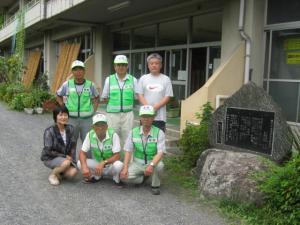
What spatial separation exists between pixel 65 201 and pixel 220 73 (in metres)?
4.44

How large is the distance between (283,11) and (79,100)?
4877 mm

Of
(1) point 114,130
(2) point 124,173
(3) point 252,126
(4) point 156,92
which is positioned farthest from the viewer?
(1) point 114,130

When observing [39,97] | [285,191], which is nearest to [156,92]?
[285,191]

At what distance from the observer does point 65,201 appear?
4500 millimetres

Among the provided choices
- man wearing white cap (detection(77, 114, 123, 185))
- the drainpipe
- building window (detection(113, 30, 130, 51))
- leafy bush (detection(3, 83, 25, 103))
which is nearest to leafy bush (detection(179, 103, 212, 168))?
man wearing white cap (detection(77, 114, 123, 185))

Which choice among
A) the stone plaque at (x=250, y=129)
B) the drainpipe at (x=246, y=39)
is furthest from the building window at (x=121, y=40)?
the stone plaque at (x=250, y=129)

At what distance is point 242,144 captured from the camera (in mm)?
5082

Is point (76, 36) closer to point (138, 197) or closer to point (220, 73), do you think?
point (220, 73)

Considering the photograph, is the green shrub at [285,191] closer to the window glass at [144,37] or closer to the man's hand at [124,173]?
the man's hand at [124,173]

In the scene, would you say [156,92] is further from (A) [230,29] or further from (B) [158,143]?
(A) [230,29]

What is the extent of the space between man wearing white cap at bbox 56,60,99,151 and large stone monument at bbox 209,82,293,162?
74.0 inches

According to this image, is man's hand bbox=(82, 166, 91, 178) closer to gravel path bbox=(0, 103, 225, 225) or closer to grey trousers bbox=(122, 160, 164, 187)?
gravel path bbox=(0, 103, 225, 225)

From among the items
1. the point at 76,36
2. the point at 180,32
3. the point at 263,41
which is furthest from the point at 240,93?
the point at 76,36

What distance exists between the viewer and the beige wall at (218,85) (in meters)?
7.43
